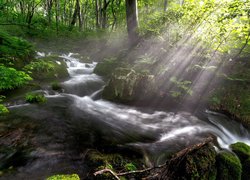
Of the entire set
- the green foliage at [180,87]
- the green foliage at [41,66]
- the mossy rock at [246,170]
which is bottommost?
the mossy rock at [246,170]

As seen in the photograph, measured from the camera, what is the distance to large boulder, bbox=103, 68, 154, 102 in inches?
314

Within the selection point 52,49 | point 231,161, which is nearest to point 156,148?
point 231,161

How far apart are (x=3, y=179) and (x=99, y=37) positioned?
16.9 m

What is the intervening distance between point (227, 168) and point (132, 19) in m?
10.0

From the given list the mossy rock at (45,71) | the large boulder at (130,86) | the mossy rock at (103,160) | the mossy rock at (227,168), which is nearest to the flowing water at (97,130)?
the mossy rock at (103,160)

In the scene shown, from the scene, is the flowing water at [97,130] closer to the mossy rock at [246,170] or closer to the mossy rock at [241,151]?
the mossy rock at [241,151]

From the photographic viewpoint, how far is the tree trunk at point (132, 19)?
1112cm

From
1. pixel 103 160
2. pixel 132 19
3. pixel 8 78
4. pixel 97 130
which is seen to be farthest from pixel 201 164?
pixel 132 19

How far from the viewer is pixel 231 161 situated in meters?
3.84

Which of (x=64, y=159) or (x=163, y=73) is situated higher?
(x=163, y=73)

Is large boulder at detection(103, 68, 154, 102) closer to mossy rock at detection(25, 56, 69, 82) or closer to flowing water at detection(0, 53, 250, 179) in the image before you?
flowing water at detection(0, 53, 250, 179)

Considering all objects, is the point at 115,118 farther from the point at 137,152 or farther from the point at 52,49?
the point at 52,49

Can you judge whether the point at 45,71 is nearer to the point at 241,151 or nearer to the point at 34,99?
the point at 34,99

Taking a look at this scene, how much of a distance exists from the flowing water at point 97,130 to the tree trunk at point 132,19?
504 cm
